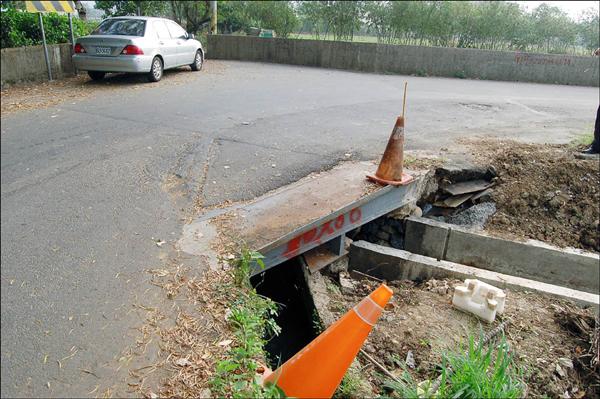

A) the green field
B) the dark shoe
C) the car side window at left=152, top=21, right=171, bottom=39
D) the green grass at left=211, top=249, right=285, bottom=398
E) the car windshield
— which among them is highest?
the green field

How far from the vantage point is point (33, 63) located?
1703 millimetres

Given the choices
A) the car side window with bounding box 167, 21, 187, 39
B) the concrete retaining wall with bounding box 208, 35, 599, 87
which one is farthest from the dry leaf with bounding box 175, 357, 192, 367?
the concrete retaining wall with bounding box 208, 35, 599, 87

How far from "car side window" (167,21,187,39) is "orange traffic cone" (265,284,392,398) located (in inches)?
362

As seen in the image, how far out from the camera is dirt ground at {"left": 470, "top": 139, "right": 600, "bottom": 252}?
20.3 ft

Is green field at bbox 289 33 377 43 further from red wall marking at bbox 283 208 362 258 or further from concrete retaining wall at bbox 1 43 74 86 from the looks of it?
concrete retaining wall at bbox 1 43 74 86

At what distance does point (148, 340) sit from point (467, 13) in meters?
19.2

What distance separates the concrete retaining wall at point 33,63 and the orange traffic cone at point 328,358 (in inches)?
78.3

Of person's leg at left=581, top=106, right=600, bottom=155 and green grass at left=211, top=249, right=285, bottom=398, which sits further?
person's leg at left=581, top=106, right=600, bottom=155

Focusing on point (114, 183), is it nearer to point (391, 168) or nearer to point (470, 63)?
point (391, 168)

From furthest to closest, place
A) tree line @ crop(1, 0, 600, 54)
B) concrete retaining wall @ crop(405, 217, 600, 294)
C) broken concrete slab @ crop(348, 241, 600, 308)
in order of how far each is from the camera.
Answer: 1. tree line @ crop(1, 0, 600, 54)
2. concrete retaining wall @ crop(405, 217, 600, 294)
3. broken concrete slab @ crop(348, 241, 600, 308)

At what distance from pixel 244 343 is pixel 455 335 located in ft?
7.31

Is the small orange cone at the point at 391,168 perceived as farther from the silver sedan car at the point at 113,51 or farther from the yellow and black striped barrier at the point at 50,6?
the yellow and black striped barrier at the point at 50,6

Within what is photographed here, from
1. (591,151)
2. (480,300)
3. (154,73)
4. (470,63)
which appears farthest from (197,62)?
(480,300)

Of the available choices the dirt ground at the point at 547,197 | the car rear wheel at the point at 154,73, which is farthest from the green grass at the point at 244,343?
the dirt ground at the point at 547,197
